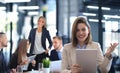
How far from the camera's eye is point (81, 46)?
256cm

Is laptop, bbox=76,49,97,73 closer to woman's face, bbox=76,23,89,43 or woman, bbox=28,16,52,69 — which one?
woman's face, bbox=76,23,89,43

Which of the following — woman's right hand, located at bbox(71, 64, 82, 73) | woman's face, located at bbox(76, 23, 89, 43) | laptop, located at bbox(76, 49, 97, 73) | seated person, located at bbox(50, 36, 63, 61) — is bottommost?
seated person, located at bbox(50, 36, 63, 61)

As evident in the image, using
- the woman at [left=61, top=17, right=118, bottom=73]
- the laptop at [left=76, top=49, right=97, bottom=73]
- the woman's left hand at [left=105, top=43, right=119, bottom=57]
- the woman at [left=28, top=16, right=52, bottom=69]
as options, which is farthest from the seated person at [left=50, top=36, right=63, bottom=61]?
the laptop at [left=76, top=49, right=97, bottom=73]

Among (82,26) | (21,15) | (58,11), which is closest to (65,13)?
(58,11)

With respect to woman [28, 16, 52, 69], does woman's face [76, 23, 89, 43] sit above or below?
above

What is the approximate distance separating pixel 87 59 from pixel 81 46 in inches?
13.1

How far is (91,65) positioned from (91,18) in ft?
21.3

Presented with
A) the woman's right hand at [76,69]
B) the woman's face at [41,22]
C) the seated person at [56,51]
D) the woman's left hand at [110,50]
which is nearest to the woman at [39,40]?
the woman's face at [41,22]

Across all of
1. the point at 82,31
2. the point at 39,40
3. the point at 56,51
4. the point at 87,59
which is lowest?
the point at 56,51

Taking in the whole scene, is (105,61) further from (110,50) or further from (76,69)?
(76,69)

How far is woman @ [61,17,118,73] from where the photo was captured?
2.44 m

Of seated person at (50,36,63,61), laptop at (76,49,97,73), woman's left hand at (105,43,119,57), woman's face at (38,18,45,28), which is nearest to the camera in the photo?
laptop at (76,49,97,73)

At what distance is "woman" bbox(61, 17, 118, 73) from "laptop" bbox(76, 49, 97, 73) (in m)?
0.15

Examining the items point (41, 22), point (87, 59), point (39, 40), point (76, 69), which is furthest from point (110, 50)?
Answer: point (39, 40)
